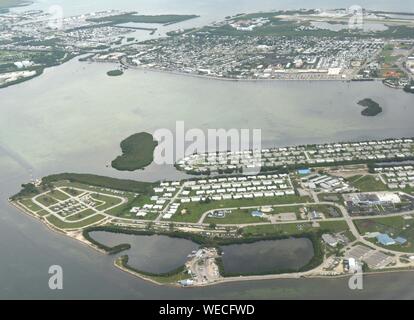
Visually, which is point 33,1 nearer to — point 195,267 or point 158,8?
point 158,8

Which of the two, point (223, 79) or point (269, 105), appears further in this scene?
point (223, 79)

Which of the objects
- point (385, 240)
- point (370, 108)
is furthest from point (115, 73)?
point (385, 240)

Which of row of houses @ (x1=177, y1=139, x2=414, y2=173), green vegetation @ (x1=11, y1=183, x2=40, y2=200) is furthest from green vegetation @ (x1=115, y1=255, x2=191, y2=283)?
green vegetation @ (x1=11, y1=183, x2=40, y2=200)

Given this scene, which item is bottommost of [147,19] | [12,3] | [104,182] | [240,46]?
[12,3]

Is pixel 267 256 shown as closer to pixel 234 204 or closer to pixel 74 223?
pixel 234 204

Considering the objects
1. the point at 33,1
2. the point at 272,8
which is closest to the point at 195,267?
the point at 272,8

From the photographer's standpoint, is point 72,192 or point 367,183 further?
point 72,192

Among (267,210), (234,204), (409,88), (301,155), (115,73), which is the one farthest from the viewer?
(115,73)
